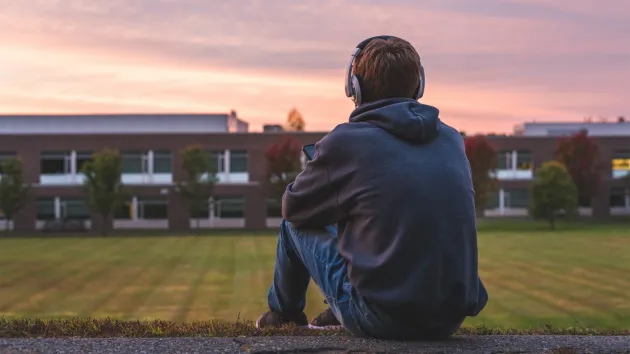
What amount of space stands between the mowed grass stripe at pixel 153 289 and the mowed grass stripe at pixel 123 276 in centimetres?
13

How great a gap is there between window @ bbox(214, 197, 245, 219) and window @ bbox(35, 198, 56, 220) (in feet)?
41.4

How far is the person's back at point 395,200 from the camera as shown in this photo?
3.89 meters

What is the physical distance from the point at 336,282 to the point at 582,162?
6611 cm

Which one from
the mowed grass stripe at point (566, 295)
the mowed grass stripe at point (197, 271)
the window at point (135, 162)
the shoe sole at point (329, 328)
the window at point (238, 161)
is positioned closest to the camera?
the shoe sole at point (329, 328)

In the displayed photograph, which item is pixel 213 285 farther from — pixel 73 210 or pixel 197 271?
pixel 73 210

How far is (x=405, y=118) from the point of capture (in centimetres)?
390

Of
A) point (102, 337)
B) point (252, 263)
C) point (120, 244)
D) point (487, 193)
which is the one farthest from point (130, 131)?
point (102, 337)

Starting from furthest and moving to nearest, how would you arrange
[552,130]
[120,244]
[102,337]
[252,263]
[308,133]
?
[552,130] → [308,133] → [120,244] → [252,263] → [102,337]

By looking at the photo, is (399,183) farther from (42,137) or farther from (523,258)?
(42,137)

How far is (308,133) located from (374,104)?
62.2 meters

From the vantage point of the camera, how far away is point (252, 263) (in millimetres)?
31859

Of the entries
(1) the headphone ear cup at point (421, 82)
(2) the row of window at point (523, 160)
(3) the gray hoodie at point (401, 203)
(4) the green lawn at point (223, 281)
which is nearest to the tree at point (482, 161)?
(2) the row of window at point (523, 160)

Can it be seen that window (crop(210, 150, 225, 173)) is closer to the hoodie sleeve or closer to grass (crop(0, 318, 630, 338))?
grass (crop(0, 318, 630, 338))

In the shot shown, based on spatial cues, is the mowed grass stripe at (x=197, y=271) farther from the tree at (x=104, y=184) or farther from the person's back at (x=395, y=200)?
the person's back at (x=395, y=200)
